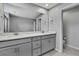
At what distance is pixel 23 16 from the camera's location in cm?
171

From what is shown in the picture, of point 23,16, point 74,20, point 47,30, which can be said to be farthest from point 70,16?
point 23,16

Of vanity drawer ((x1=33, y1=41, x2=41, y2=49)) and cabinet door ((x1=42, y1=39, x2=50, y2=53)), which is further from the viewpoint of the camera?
cabinet door ((x1=42, y1=39, x2=50, y2=53))

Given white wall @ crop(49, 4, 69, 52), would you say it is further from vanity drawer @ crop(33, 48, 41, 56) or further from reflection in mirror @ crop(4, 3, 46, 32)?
vanity drawer @ crop(33, 48, 41, 56)

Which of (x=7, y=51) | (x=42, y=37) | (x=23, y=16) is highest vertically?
(x=23, y=16)

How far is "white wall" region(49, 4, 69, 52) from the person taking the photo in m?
2.10

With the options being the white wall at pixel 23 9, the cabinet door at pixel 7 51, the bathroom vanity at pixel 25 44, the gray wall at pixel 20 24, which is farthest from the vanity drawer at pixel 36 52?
the white wall at pixel 23 9

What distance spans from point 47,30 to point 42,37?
74 cm

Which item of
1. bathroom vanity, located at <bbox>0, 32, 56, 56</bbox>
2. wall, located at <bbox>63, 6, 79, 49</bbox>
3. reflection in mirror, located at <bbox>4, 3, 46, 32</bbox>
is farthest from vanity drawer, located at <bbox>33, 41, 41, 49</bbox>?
wall, located at <bbox>63, 6, 79, 49</bbox>

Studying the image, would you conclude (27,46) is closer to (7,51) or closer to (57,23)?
(7,51)

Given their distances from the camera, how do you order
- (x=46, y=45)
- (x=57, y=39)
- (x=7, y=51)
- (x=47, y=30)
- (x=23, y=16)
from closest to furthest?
1. (x=7, y=51)
2. (x=23, y=16)
3. (x=46, y=45)
4. (x=57, y=39)
5. (x=47, y=30)

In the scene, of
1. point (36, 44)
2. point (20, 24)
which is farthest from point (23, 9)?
point (36, 44)

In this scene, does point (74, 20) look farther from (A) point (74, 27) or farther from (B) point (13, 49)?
(B) point (13, 49)

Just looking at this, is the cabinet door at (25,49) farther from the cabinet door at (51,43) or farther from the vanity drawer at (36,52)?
the cabinet door at (51,43)

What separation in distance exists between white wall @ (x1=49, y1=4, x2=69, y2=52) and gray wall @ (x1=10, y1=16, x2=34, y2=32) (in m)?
1.06
